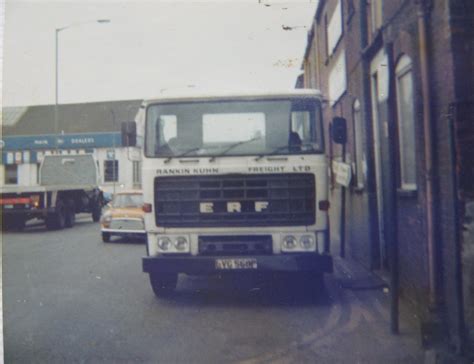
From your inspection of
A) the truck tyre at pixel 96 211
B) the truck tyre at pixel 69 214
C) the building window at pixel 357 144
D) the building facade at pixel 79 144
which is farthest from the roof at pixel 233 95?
the truck tyre at pixel 96 211

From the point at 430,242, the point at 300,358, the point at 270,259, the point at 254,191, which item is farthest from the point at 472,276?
the point at 254,191

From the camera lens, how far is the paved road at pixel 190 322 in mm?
4316

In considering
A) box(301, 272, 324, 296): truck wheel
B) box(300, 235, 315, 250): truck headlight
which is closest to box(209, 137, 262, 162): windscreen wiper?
box(300, 235, 315, 250): truck headlight

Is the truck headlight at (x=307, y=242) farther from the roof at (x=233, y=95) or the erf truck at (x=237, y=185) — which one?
the roof at (x=233, y=95)

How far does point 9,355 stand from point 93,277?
12.1ft

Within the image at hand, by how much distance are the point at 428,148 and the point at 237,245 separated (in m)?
2.42

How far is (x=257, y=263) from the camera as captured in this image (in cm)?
560

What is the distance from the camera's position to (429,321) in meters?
4.28

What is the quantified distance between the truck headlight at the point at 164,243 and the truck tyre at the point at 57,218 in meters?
10.1

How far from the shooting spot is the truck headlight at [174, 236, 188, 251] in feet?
19.4

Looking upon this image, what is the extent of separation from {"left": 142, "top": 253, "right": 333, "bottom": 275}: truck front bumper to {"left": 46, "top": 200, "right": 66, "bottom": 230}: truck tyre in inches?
408

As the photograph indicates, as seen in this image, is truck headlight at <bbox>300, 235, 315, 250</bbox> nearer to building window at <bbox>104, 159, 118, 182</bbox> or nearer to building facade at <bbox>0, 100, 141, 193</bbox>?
building facade at <bbox>0, 100, 141, 193</bbox>

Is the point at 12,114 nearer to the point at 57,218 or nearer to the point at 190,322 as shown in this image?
the point at 190,322

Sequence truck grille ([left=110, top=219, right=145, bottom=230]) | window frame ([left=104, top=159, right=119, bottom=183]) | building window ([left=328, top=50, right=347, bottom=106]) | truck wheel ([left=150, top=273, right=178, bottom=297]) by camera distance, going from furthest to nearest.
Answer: window frame ([left=104, top=159, right=119, bottom=183]), truck grille ([left=110, top=219, right=145, bottom=230]), building window ([left=328, top=50, right=347, bottom=106]), truck wheel ([left=150, top=273, right=178, bottom=297])
